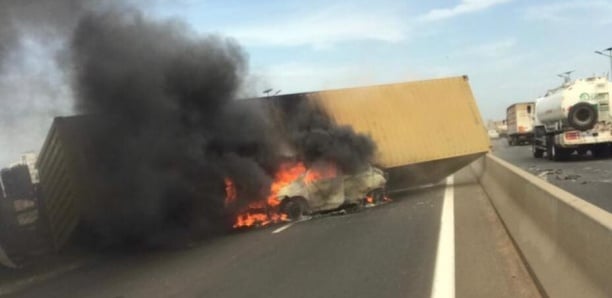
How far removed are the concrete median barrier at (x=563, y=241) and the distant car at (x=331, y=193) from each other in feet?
21.3

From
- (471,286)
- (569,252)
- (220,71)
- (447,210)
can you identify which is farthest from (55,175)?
(569,252)

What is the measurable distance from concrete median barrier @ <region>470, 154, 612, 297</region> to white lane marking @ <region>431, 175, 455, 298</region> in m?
0.83

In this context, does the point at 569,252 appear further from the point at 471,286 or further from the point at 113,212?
the point at 113,212

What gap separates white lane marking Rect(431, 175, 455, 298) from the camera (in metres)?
6.52

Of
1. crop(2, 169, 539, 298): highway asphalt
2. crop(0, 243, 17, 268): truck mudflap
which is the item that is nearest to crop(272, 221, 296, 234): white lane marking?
crop(2, 169, 539, 298): highway asphalt

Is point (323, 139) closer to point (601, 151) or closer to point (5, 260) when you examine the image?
point (5, 260)

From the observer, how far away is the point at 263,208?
46.8ft

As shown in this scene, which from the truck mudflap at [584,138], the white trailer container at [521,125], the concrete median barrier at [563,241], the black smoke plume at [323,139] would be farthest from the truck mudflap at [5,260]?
the white trailer container at [521,125]

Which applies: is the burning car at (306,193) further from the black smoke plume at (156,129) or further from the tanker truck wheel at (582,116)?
the tanker truck wheel at (582,116)

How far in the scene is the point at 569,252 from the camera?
5070 millimetres

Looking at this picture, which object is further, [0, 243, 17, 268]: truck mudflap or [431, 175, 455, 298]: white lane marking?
[0, 243, 17, 268]: truck mudflap

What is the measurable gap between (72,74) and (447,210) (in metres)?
7.80

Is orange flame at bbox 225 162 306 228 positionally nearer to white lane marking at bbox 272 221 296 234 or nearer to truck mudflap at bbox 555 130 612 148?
white lane marking at bbox 272 221 296 234

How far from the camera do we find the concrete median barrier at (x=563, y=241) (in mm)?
4176
